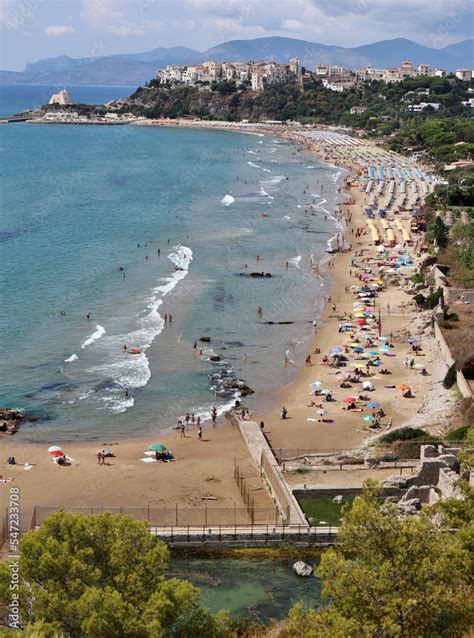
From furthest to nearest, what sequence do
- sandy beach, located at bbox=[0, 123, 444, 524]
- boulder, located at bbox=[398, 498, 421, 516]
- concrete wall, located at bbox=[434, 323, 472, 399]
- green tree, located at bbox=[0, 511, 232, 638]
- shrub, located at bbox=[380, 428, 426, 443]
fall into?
concrete wall, located at bbox=[434, 323, 472, 399], shrub, located at bbox=[380, 428, 426, 443], sandy beach, located at bbox=[0, 123, 444, 524], boulder, located at bbox=[398, 498, 421, 516], green tree, located at bbox=[0, 511, 232, 638]

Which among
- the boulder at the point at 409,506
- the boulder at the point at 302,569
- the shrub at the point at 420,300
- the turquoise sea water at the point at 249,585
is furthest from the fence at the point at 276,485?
the shrub at the point at 420,300

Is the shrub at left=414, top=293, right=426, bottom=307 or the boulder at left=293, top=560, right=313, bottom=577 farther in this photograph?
the shrub at left=414, top=293, right=426, bottom=307

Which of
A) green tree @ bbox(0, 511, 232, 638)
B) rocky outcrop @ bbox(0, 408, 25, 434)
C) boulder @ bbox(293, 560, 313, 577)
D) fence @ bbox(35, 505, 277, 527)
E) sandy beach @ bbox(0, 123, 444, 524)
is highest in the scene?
green tree @ bbox(0, 511, 232, 638)

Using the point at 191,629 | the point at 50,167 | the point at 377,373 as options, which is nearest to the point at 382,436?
the point at 377,373

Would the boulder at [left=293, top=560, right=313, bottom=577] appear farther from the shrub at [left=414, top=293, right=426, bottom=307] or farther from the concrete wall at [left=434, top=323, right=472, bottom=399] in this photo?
the shrub at [left=414, top=293, right=426, bottom=307]

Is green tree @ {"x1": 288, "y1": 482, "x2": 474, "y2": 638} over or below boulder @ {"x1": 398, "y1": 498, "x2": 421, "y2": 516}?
over

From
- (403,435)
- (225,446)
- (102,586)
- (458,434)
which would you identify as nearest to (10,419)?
(225,446)

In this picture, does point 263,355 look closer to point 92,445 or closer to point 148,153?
point 92,445

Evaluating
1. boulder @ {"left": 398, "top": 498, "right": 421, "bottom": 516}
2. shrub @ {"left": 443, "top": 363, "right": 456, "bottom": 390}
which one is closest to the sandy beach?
shrub @ {"left": 443, "top": 363, "right": 456, "bottom": 390}
